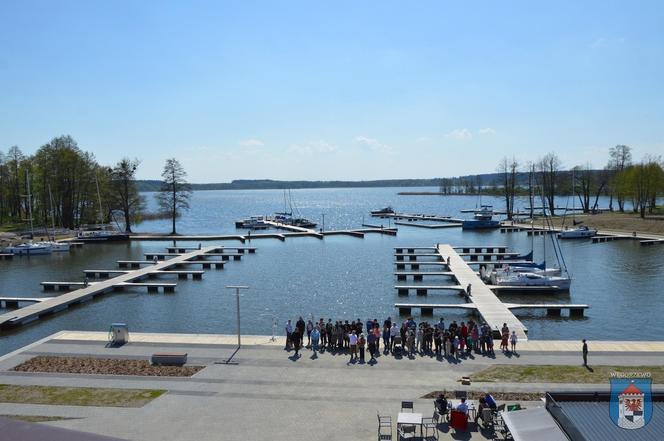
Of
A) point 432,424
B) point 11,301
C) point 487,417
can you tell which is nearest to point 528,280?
point 487,417

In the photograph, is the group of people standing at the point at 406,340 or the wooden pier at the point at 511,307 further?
the wooden pier at the point at 511,307

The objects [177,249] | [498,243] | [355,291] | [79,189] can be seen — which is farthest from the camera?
[79,189]

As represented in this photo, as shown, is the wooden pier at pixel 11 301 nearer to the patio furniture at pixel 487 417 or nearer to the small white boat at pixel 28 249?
the small white boat at pixel 28 249

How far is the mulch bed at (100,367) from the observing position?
21.1 meters

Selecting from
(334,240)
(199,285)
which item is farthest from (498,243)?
(199,285)

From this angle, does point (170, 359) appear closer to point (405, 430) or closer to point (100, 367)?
point (100, 367)

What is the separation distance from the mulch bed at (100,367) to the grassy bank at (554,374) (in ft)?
36.3

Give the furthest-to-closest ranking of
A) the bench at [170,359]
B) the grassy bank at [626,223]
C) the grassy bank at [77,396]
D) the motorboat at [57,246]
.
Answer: the grassy bank at [626,223]
the motorboat at [57,246]
the bench at [170,359]
the grassy bank at [77,396]

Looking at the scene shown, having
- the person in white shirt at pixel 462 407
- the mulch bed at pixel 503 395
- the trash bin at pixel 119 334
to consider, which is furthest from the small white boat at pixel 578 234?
the person in white shirt at pixel 462 407

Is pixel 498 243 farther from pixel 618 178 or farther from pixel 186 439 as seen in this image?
pixel 186 439

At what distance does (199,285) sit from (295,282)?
8336 millimetres

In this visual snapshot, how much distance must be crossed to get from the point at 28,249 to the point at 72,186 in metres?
23.0

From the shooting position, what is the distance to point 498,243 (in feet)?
236

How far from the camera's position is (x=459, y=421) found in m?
15.7
